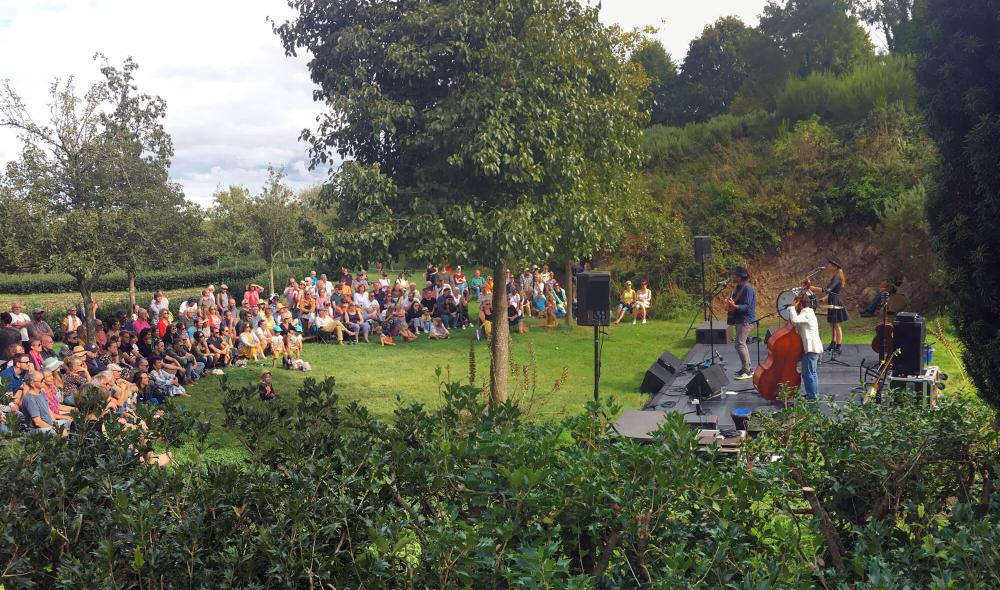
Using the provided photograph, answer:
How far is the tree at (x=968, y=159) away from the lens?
17.2 ft

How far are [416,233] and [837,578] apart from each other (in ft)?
24.7

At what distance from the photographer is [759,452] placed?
14.3 feet

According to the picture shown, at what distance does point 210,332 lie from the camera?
15.7 m

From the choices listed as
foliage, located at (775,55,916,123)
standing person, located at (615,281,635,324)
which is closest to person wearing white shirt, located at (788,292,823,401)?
standing person, located at (615,281,635,324)

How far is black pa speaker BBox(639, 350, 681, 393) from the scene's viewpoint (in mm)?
13809

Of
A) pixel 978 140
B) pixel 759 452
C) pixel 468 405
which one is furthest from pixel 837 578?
pixel 978 140

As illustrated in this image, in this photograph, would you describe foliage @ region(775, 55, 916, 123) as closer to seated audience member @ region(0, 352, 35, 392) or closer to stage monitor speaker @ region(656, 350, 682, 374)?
stage monitor speaker @ region(656, 350, 682, 374)

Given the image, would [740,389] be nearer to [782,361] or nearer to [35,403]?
[782,361]

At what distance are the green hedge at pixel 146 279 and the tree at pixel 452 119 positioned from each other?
2063cm

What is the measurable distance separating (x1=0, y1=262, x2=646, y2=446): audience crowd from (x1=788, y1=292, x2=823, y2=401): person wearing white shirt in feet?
15.6

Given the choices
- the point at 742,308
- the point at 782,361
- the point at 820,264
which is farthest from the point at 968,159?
the point at 820,264

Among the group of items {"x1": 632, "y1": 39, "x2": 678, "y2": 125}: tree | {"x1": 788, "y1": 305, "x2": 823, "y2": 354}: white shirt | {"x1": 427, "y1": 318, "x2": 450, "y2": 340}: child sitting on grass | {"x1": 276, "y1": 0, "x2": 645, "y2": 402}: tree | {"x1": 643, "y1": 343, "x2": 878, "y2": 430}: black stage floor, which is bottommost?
{"x1": 643, "y1": 343, "x2": 878, "y2": 430}: black stage floor

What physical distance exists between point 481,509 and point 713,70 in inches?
1679

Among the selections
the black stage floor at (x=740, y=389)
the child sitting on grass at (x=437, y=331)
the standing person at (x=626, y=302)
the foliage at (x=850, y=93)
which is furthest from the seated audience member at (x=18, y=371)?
the foliage at (x=850, y=93)
